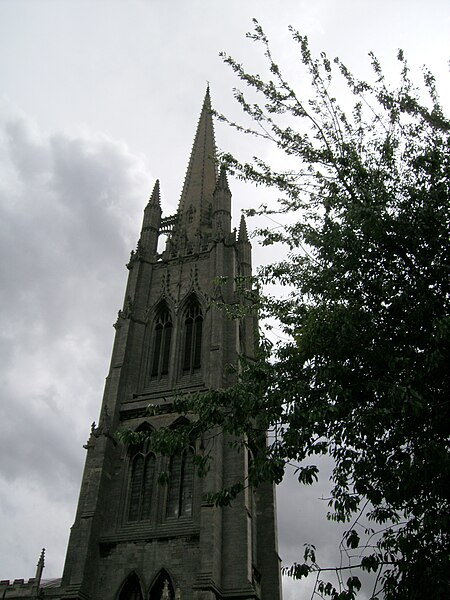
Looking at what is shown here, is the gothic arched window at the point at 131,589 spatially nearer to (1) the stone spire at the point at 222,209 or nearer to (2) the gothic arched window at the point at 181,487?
(2) the gothic arched window at the point at 181,487

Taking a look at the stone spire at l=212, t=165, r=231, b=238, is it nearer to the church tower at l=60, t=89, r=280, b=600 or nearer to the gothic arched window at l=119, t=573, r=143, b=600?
the church tower at l=60, t=89, r=280, b=600

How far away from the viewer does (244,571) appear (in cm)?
1844

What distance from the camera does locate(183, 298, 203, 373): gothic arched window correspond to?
2702 cm

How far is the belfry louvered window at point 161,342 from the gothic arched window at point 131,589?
958 cm

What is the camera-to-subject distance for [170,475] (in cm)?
2209

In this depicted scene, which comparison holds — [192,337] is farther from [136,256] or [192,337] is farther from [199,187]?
[199,187]

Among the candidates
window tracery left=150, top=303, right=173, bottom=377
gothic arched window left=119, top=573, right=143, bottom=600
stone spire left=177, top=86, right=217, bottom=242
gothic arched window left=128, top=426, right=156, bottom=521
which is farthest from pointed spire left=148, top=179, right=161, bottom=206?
gothic arched window left=119, top=573, right=143, bottom=600

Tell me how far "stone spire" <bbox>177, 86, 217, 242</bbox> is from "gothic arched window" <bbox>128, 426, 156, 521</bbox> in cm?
1591

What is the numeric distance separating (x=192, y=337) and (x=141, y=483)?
7975 mm

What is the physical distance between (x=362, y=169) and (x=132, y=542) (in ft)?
52.8

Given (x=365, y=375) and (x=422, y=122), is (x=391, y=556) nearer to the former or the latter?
(x=365, y=375)

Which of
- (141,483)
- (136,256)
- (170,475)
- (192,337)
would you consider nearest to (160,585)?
(170,475)

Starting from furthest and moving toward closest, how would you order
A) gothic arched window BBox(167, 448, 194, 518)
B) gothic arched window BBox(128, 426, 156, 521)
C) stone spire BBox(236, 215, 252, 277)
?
stone spire BBox(236, 215, 252, 277) < gothic arched window BBox(128, 426, 156, 521) < gothic arched window BBox(167, 448, 194, 518)

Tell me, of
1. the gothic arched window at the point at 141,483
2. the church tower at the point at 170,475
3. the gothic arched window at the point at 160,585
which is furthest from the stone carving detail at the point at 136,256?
the gothic arched window at the point at 160,585
